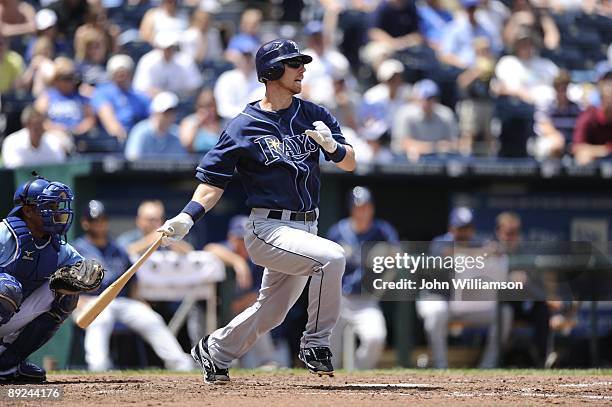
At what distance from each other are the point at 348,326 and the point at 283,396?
4.58 meters

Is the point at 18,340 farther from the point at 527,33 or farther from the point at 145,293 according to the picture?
the point at 527,33

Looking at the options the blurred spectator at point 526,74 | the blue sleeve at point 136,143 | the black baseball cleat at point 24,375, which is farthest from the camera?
the blurred spectator at point 526,74

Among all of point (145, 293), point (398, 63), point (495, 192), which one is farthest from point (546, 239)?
point (145, 293)

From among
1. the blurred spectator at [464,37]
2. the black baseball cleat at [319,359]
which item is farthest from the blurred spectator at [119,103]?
the black baseball cleat at [319,359]

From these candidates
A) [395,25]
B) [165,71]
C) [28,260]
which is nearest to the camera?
[28,260]

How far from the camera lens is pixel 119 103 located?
457 inches

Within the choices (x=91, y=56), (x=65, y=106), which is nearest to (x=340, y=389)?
(x=65, y=106)

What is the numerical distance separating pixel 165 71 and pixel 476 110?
3102mm

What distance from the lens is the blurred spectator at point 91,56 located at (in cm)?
1212

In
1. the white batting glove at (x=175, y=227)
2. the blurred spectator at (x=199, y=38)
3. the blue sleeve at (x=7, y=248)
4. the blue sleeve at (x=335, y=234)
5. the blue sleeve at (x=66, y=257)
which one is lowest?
the blue sleeve at (x=335, y=234)

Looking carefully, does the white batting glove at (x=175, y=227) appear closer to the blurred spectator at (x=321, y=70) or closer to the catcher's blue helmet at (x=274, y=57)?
the catcher's blue helmet at (x=274, y=57)

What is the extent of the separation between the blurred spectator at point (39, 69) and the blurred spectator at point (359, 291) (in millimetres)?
3133

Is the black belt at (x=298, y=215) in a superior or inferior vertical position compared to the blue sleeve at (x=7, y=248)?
superior

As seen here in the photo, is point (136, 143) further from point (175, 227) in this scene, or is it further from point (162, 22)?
point (175, 227)
